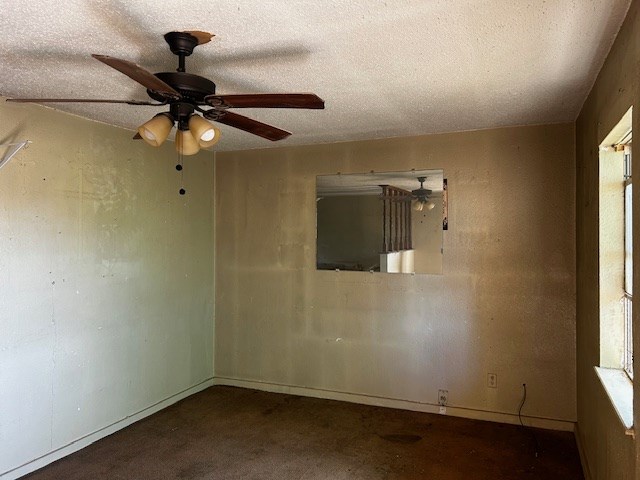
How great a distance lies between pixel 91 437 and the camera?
3146 mm

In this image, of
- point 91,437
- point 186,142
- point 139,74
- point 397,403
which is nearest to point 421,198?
point 397,403

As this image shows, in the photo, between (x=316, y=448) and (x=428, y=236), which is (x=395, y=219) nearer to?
(x=428, y=236)

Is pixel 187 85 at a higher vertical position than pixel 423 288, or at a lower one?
higher

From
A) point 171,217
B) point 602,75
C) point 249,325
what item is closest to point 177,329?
point 249,325

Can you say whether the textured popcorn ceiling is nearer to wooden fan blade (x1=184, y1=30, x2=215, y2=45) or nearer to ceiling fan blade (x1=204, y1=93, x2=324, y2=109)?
wooden fan blade (x1=184, y1=30, x2=215, y2=45)

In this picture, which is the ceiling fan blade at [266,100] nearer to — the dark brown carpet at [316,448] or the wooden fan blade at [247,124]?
the wooden fan blade at [247,124]

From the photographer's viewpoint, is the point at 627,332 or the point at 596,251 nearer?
the point at 627,332

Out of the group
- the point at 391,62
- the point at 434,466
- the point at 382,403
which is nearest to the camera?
the point at 391,62

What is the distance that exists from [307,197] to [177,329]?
1.63m

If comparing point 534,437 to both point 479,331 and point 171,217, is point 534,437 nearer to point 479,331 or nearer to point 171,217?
point 479,331

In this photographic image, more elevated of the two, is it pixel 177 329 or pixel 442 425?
pixel 177 329

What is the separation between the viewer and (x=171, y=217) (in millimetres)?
3887

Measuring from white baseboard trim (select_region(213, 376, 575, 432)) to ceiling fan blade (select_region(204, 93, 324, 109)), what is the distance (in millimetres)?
2738

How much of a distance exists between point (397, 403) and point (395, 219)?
1.53 m
